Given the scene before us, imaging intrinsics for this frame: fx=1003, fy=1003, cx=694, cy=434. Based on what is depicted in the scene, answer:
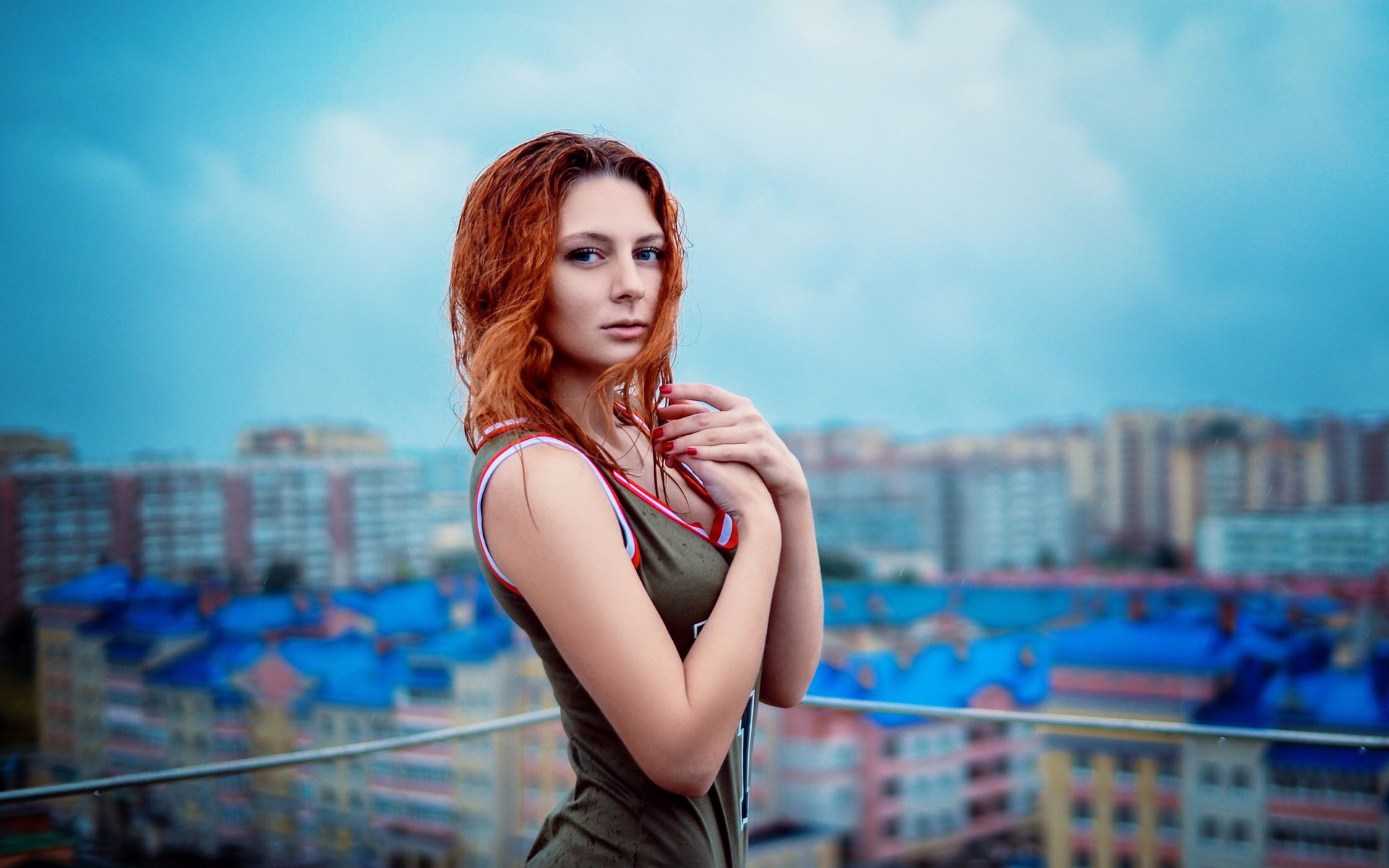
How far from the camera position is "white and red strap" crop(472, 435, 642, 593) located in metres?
0.85

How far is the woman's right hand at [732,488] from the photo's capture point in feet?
2.95

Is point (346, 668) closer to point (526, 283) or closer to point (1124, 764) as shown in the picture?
point (1124, 764)

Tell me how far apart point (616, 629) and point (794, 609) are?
255 mm

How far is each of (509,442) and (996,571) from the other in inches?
1357

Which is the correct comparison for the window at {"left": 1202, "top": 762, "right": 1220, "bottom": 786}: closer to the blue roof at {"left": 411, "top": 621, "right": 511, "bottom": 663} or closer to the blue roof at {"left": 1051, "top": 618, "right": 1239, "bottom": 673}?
the blue roof at {"left": 1051, "top": 618, "right": 1239, "bottom": 673}

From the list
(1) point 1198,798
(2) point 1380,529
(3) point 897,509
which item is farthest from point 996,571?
(2) point 1380,529

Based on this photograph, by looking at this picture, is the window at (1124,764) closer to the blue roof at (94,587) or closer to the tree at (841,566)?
the tree at (841,566)

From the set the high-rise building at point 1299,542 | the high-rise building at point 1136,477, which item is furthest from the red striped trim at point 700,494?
the high-rise building at point 1136,477

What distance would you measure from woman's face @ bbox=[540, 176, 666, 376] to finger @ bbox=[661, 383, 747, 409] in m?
0.06

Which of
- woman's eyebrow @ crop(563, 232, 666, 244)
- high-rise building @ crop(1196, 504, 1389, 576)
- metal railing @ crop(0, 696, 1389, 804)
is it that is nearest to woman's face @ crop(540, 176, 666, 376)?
woman's eyebrow @ crop(563, 232, 666, 244)

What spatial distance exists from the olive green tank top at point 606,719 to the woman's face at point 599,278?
114mm

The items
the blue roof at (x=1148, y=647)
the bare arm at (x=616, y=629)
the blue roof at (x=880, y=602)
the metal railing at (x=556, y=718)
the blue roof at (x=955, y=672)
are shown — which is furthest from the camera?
the blue roof at (x=880, y=602)

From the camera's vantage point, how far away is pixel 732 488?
90 cm

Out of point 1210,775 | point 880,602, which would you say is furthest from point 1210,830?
point 880,602
